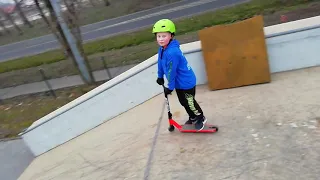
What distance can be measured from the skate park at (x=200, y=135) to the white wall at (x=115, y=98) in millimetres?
18

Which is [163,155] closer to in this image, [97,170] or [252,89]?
[97,170]

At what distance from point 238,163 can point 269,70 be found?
7.24 feet

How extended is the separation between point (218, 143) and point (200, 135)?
373 millimetres

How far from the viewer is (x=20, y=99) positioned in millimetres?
10594

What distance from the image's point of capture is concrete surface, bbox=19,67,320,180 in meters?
3.48

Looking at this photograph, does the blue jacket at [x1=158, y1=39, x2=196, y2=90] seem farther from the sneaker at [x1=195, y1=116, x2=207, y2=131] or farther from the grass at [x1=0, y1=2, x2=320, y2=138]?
the grass at [x1=0, y1=2, x2=320, y2=138]

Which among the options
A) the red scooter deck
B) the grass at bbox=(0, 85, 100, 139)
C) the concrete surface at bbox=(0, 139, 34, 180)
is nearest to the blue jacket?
the red scooter deck

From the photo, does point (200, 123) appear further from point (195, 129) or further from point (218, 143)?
point (218, 143)

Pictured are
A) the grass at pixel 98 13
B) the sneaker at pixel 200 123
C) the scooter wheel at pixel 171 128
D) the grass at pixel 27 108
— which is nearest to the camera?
the sneaker at pixel 200 123

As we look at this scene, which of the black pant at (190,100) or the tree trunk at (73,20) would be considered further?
the tree trunk at (73,20)

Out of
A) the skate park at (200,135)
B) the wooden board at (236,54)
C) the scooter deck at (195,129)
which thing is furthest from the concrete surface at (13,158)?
the wooden board at (236,54)

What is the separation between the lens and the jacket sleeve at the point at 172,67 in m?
3.89

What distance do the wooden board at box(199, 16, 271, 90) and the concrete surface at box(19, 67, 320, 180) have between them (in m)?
0.19

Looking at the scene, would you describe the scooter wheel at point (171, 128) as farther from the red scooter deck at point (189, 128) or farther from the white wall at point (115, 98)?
the white wall at point (115, 98)
